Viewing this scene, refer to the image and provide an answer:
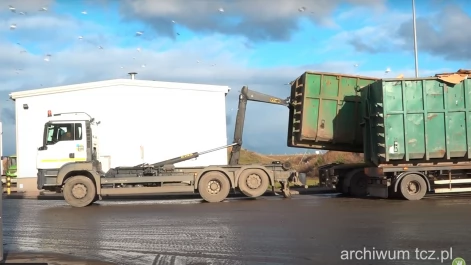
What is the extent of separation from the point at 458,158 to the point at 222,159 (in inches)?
467

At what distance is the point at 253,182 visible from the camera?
19.5 m

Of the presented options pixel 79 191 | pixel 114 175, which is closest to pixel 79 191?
pixel 79 191

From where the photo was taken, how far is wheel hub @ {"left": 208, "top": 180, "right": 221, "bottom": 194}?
19391 millimetres

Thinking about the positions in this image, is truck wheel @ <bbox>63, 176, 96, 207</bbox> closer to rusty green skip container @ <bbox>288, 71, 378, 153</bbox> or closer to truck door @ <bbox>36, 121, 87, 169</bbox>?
truck door @ <bbox>36, 121, 87, 169</bbox>

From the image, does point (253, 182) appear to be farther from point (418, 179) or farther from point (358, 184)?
point (418, 179)

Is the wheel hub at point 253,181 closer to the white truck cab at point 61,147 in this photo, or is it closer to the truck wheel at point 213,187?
the truck wheel at point 213,187

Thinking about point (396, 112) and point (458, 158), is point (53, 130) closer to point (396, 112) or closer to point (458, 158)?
point (396, 112)

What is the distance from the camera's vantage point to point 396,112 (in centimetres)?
1755

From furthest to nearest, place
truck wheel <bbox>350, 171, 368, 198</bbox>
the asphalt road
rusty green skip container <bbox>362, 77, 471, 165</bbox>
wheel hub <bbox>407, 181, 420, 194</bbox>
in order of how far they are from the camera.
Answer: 1. truck wheel <bbox>350, 171, 368, 198</bbox>
2. wheel hub <bbox>407, 181, 420, 194</bbox>
3. rusty green skip container <bbox>362, 77, 471, 165</bbox>
4. the asphalt road

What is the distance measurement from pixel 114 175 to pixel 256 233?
366 inches

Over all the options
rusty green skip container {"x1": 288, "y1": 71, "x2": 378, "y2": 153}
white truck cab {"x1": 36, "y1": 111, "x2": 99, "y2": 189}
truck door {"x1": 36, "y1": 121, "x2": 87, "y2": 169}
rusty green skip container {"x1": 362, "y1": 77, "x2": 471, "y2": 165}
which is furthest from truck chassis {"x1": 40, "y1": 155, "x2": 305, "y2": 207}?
rusty green skip container {"x1": 362, "y1": 77, "x2": 471, "y2": 165}

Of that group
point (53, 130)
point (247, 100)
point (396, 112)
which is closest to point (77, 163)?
point (53, 130)

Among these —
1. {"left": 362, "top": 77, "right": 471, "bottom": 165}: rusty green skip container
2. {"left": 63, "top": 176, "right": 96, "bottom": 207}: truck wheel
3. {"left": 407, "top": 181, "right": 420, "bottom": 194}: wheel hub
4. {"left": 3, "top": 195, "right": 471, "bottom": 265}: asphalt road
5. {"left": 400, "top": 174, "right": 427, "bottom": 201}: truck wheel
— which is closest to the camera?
{"left": 3, "top": 195, "right": 471, "bottom": 265}: asphalt road

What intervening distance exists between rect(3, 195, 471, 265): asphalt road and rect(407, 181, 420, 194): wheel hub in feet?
2.25
